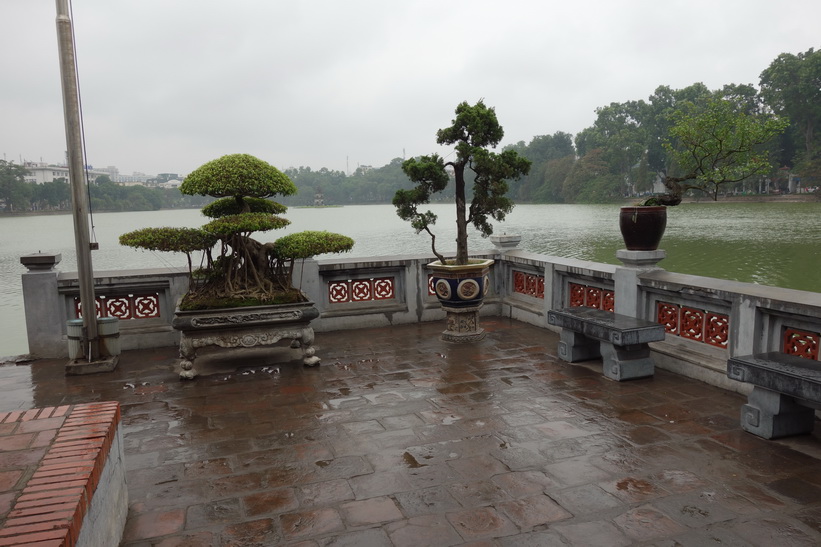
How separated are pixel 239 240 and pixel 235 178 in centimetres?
65

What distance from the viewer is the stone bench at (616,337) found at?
4777mm

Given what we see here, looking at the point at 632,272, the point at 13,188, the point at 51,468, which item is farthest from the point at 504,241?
the point at 13,188

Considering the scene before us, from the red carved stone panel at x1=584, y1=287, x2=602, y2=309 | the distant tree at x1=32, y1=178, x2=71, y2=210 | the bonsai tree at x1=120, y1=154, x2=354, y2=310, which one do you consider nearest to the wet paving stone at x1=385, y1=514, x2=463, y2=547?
the bonsai tree at x1=120, y1=154, x2=354, y2=310

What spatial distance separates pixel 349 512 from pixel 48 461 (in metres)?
1.32

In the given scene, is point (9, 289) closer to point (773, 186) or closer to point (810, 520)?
point (810, 520)

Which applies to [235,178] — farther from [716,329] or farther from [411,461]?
[716,329]

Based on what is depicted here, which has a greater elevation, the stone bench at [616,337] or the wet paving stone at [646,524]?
the stone bench at [616,337]

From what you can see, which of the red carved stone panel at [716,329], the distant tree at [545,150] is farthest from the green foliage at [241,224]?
the distant tree at [545,150]

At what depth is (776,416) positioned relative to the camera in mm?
3639

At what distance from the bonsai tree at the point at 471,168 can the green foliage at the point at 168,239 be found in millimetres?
2086

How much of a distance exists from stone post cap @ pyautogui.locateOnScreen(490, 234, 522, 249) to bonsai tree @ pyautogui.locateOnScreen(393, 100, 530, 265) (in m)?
0.90

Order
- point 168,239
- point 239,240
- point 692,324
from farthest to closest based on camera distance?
point 239,240 → point 168,239 → point 692,324

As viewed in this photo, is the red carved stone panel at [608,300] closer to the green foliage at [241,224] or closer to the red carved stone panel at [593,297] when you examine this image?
the red carved stone panel at [593,297]

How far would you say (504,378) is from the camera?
5.10m
